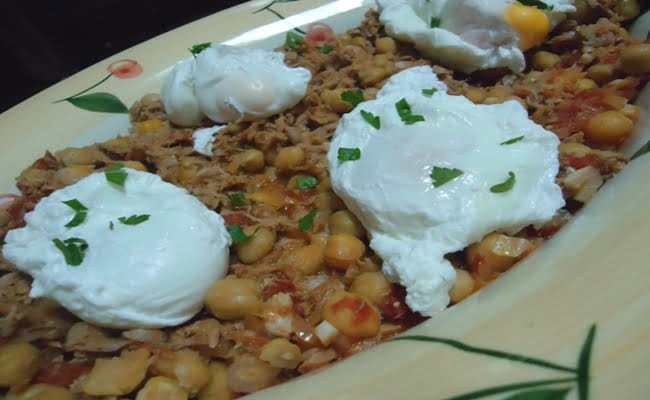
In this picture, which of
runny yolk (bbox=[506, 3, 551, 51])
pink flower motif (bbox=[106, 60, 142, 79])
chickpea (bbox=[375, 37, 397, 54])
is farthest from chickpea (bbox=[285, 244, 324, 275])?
pink flower motif (bbox=[106, 60, 142, 79])

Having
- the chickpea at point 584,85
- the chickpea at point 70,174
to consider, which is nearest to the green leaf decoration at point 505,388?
the chickpea at point 584,85

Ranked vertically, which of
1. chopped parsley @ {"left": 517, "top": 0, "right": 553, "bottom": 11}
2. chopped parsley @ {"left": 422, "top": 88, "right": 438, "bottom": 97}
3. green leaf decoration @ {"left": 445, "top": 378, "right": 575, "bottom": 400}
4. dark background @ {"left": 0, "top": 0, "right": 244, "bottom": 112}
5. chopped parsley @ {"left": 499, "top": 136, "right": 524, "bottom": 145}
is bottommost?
dark background @ {"left": 0, "top": 0, "right": 244, "bottom": 112}

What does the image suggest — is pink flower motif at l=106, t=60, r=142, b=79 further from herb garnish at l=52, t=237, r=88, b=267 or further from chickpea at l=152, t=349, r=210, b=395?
chickpea at l=152, t=349, r=210, b=395

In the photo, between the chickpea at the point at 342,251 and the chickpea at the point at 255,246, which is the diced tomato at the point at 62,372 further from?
the chickpea at the point at 342,251

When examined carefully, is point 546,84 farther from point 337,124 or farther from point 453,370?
point 453,370

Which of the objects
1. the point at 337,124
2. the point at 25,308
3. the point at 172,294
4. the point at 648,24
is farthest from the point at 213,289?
the point at 648,24

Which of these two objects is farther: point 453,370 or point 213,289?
point 213,289
